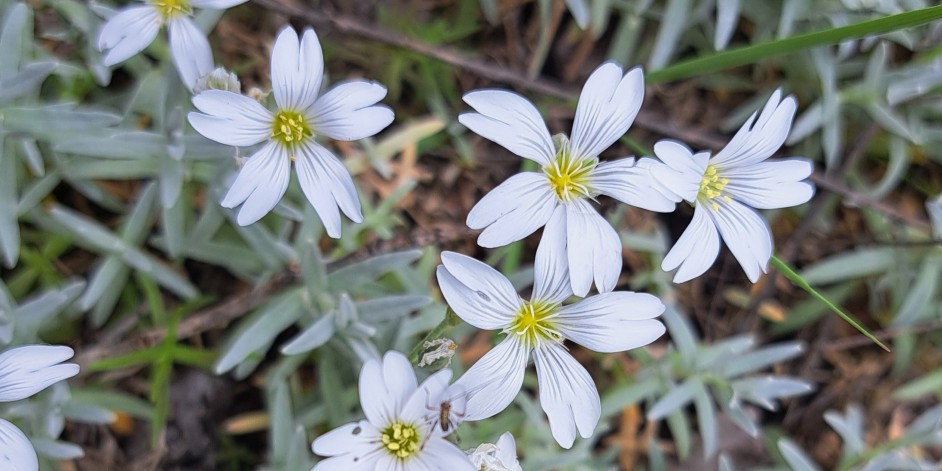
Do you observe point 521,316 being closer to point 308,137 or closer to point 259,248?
point 308,137

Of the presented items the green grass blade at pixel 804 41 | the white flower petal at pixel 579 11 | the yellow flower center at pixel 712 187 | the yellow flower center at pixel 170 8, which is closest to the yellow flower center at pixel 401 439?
the yellow flower center at pixel 712 187

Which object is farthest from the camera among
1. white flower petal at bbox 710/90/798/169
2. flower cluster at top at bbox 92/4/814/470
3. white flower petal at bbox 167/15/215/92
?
white flower petal at bbox 167/15/215/92

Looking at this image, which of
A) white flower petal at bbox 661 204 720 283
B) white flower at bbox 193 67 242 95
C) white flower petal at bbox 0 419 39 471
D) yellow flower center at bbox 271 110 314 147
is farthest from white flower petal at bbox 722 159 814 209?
Result: white flower petal at bbox 0 419 39 471

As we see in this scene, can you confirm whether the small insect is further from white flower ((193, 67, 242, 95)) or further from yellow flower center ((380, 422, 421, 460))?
white flower ((193, 67, 242, 95))

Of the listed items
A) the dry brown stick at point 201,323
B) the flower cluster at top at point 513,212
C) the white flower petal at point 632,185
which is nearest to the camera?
the flower cluster at top at point 513,212

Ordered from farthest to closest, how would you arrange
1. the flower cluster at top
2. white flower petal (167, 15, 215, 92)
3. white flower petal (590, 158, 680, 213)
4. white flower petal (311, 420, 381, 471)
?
white flower petal (167, 15, 215, 92) → white flower petal (590, 158, 680, 213) → the flower cluster at top → white flower petal (311, 420, 381, 471)

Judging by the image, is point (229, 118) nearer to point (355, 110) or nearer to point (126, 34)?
point (355, 110)

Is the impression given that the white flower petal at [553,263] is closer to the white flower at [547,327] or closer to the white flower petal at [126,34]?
the white flower at [547,327]
